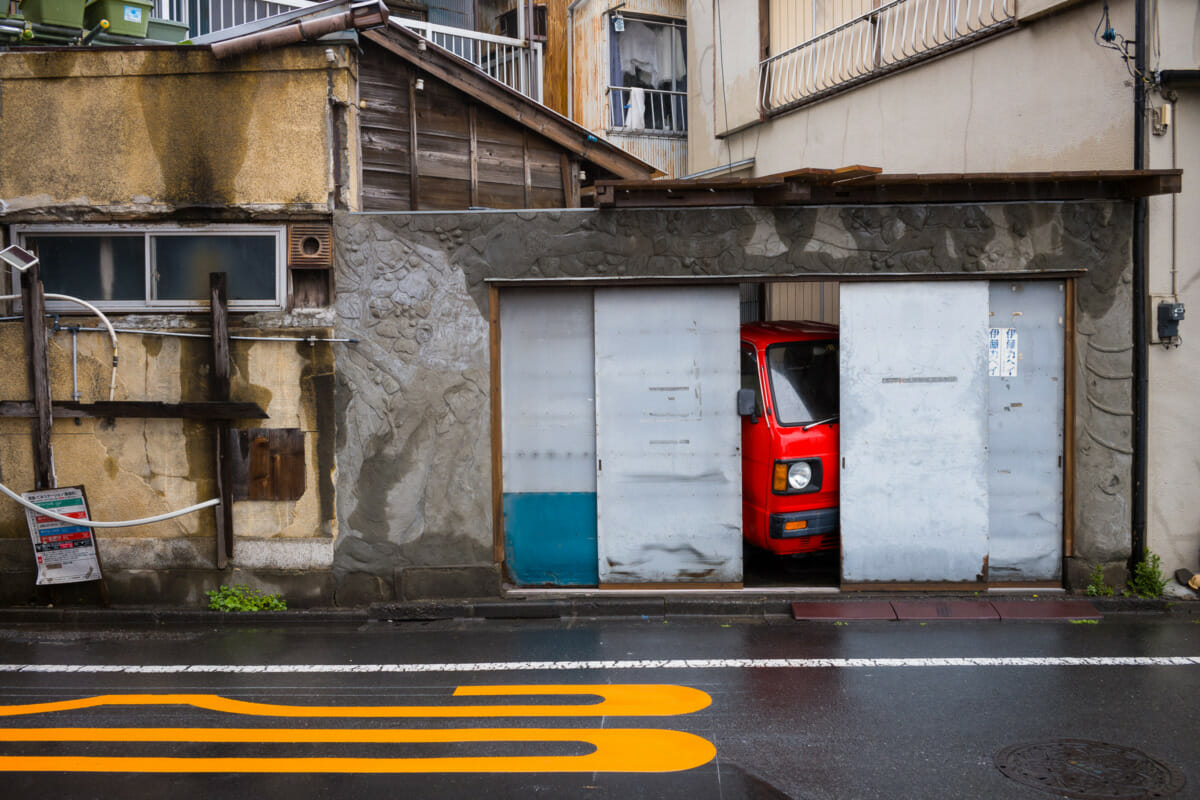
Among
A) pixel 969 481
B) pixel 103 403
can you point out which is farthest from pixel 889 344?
pixel 103 403

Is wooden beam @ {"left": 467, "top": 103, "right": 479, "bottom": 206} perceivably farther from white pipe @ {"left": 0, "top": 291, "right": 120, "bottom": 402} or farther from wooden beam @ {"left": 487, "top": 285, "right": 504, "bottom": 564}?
white pipe @ {"left": 0, "top": 291, "right": 120, "bottom": 402}

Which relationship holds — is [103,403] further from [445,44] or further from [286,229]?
[445,44]

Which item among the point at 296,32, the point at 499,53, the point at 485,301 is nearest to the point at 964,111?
the point at 485,301

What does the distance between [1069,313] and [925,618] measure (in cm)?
309

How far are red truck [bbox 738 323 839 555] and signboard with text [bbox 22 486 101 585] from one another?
20.0 feet

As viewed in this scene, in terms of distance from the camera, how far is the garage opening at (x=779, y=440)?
832 centimetres

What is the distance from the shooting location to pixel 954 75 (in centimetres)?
1031

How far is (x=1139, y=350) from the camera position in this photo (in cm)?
810

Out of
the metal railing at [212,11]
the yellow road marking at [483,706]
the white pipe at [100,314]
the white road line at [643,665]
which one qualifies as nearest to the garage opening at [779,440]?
the white road line at [643,665]

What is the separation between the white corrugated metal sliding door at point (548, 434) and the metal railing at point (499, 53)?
6107 millimetres

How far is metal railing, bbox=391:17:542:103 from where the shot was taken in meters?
13.5

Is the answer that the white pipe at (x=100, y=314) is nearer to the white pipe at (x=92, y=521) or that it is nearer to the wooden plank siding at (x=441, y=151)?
the white pipe at (x=92, y=521)

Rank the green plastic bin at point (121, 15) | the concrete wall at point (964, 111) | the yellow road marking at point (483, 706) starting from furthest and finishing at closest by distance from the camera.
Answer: the green plastic bin at point (121, 15)
the concrete wall at point (964, 111)
the yellow road marking at point (483, 706)

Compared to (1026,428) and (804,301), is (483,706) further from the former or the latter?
(804,301)
